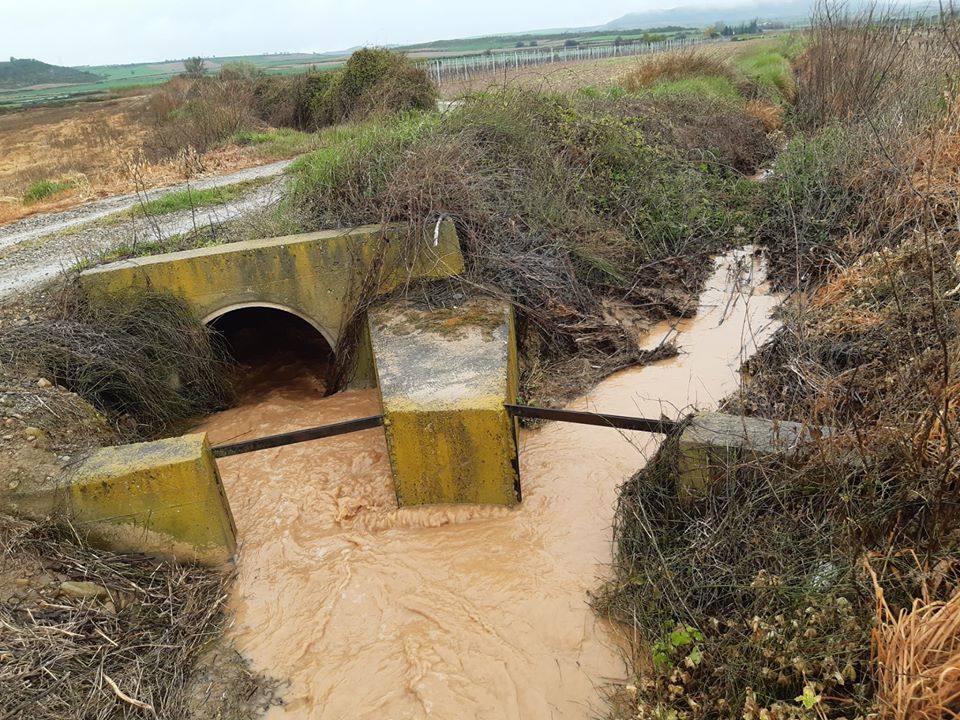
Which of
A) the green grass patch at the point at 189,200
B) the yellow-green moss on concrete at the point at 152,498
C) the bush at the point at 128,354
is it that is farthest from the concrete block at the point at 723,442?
the green grass patch at the point at 189,200

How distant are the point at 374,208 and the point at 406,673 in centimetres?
468

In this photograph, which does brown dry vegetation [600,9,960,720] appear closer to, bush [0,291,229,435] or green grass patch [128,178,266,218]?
bush [0,291,229,435]

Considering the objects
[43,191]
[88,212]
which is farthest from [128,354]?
[43,191]

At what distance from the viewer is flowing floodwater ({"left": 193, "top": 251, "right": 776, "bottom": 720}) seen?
383cm

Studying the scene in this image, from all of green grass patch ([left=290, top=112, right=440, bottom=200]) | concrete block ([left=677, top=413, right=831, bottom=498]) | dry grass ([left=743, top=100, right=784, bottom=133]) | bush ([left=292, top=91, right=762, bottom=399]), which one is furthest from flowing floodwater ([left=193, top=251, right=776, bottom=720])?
dry grass ([left=743, top=100, right=784, bottom=133])

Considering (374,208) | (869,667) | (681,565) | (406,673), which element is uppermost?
(374,208)

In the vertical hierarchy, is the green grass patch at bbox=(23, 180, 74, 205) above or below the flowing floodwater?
above

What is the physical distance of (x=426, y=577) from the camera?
4.59m

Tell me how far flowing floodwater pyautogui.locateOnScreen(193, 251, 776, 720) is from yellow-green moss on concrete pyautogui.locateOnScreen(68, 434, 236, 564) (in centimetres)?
51

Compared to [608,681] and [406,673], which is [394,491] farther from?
[608,681]

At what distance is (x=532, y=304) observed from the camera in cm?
713

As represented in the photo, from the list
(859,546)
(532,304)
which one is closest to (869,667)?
(859,546)

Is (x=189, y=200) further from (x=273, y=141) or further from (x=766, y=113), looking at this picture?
(x=766, y=113)

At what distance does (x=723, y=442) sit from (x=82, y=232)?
9.32 metres
